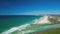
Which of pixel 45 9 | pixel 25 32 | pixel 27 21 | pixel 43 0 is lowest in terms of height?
pixel 25 32

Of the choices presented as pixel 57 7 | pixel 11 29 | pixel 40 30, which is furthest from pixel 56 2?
pixel 11 29

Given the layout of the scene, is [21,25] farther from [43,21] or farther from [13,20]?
[43,21]

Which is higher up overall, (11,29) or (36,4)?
(36,4)

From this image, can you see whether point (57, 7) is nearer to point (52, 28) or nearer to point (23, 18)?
point (52, 28)

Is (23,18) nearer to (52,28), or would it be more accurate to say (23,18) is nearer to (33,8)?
(33,8)

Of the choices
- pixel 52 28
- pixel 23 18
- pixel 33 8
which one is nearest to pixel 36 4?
pixel 33 8

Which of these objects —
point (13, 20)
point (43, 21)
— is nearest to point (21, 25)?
point (13, 20)
